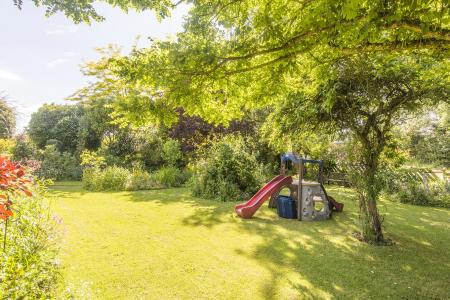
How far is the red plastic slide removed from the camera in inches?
319

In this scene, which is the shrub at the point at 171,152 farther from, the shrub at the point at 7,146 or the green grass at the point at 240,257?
the shrub at the point at 7,146

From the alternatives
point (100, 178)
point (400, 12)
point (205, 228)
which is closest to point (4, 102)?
point (100, 178)

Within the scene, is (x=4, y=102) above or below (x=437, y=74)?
above

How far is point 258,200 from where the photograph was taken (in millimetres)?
8359

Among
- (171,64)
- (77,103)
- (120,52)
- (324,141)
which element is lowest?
(324,141)

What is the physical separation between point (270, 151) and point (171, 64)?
15.4 m

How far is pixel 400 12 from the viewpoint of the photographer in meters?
2.56

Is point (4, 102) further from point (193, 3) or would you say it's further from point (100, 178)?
point (193, 3)

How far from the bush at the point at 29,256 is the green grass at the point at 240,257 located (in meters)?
0.33

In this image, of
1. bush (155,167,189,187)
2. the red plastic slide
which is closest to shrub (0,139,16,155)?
bush (155,167,189,187)

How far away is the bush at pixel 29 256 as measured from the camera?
2786 mm

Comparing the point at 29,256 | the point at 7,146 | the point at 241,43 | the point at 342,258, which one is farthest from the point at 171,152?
the point at 241,43

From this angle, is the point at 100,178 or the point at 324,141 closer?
the point at 324,141

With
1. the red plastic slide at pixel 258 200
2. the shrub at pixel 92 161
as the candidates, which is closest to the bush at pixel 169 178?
the shrub at pixel 92 161
